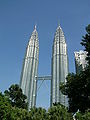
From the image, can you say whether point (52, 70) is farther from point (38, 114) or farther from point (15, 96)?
point (38, 114)

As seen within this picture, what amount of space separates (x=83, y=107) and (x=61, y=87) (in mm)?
4142

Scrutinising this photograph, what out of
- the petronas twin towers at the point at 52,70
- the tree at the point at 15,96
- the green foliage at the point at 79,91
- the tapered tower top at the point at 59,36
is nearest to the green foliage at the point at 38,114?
the green foliage at the point at 79,91

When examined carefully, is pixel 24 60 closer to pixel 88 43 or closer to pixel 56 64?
pixel 56 64

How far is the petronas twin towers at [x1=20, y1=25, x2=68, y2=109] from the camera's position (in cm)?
11260

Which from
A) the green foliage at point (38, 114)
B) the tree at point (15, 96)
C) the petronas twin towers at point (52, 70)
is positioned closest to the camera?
the green foliage at point (38, 114)

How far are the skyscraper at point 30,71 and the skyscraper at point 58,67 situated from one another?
11635mm

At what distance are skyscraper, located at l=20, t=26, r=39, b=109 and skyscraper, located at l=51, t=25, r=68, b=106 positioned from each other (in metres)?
11.6

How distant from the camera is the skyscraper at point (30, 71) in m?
115

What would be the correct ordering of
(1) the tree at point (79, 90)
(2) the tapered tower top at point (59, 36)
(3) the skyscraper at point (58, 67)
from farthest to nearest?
(2) the tapered tower top at point (59, 36)
(3) the skyscraper at point (58, 67)
(1) the tree at point (79, 90)

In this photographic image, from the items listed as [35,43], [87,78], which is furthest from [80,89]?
[35,43]

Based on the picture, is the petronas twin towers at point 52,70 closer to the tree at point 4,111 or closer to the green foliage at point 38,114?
the tree at point 4,111

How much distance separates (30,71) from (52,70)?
Result: 13.5 m

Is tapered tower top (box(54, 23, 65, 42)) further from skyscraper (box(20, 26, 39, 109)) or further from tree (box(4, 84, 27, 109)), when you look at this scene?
tree (box(4, 84, 27, 109))

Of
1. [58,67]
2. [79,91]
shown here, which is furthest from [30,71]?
[79,91]
